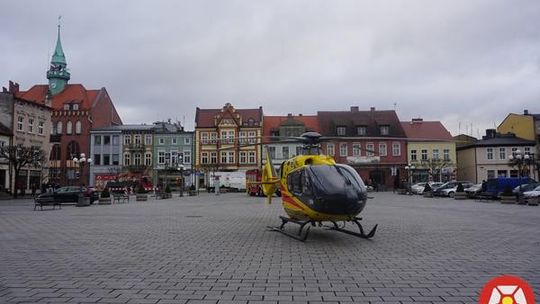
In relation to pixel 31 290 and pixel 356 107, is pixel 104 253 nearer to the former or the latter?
pixel 31 290

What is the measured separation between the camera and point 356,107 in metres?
74.1

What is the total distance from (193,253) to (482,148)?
208 feet

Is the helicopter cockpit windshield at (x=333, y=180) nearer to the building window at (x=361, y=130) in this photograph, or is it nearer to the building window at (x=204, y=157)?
the building window at (x=361, y=130)

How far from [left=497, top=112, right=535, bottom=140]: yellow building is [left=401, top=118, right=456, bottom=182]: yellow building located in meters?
9.51

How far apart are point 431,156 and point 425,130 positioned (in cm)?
450

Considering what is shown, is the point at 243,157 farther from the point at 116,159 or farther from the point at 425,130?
the point at 425,130

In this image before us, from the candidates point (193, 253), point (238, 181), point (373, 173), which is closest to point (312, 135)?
point (193, 253)

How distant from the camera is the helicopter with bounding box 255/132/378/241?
11.9m

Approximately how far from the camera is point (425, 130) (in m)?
70.4

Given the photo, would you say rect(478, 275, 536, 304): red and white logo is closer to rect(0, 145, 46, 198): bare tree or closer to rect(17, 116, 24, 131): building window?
rect(0, 145, 46, 198): bare tree

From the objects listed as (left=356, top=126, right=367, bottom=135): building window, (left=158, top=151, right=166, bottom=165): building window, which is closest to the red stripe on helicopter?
(left=356, top=126, right=367, bottom=135): building window

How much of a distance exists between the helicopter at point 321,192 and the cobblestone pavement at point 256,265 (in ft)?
2.08

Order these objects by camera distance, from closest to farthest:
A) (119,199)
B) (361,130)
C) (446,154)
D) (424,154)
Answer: (119,199) < (446,154) < (424,154) < (361,130)

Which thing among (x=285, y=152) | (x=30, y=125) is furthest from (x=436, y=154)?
(x=30, y=125)
